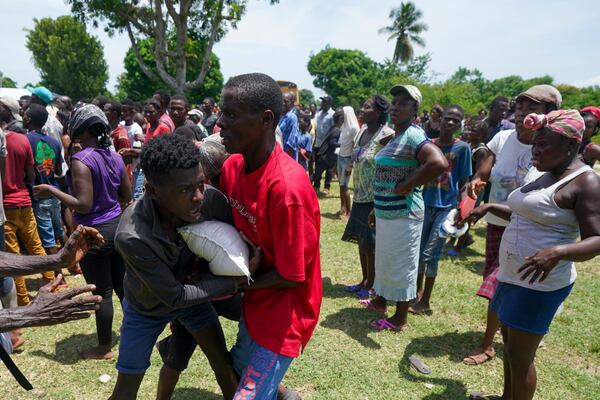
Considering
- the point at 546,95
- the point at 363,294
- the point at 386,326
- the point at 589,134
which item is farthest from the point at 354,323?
the point at 589,134

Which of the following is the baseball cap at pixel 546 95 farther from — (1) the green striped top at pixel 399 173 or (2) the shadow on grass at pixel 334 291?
(2) the shadow on grass at pixel 334 291

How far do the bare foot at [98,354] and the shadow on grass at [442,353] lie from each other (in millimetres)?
2564

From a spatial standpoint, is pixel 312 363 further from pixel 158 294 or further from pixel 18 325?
pixel 18 325

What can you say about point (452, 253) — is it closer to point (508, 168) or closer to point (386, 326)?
point (386, 326)

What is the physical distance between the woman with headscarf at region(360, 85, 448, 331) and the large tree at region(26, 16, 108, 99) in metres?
40.4

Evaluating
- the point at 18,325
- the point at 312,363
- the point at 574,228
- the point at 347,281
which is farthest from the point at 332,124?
the point at 18,325

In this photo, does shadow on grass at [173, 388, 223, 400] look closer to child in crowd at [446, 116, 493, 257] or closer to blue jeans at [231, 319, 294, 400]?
blue jeans at [231, 319, 294, 400]

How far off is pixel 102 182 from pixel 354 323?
2838 millimetres

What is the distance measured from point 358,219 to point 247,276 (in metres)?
3.30

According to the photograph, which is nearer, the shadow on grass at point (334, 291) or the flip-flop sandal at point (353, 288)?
the shadow on grass at point (334, 291)

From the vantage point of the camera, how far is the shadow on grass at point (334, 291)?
4.99 meters

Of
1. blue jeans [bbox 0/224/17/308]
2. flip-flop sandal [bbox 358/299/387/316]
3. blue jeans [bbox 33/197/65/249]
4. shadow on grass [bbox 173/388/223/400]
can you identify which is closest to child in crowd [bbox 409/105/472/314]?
flip-flop sandal [bbox 358/299/387/316]

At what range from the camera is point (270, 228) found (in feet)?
6.12

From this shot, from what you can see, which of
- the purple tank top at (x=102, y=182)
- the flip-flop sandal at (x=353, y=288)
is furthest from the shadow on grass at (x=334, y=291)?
the purple tank top at (x=102, y=182)
